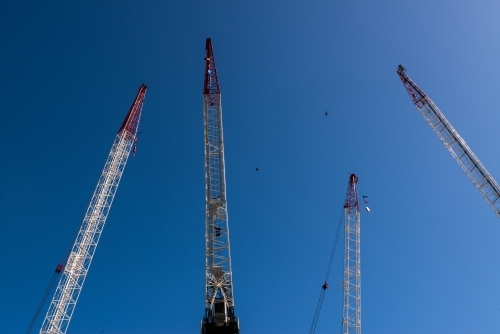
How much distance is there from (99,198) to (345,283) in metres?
47.2

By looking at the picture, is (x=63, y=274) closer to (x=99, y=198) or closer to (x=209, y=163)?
(x=99, y=198)

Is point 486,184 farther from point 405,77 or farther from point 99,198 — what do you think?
point 99,198

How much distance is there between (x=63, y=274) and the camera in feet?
208

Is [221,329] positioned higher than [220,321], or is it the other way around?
[220,321]

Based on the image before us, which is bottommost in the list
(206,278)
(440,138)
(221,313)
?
(221,313)

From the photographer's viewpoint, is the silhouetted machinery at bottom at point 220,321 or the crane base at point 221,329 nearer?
the crane base at point 221,329

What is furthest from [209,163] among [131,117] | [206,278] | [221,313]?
[131,117]

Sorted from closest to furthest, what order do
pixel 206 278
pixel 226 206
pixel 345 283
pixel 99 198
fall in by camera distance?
pixel 206 278
pixel 226 206
pixel 99 198
pixel 345 283

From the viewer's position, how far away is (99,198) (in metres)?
70.2

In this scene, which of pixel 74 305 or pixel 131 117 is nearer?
pixel 74 305

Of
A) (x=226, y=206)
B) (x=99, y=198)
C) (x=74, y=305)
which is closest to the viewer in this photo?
(x=226, y=206)

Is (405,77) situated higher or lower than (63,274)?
higher

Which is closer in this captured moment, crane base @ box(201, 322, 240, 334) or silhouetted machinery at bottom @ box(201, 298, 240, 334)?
crane base @ box(201, 322, 240, 334)

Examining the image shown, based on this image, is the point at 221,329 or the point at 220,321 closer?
the point at 221,329
